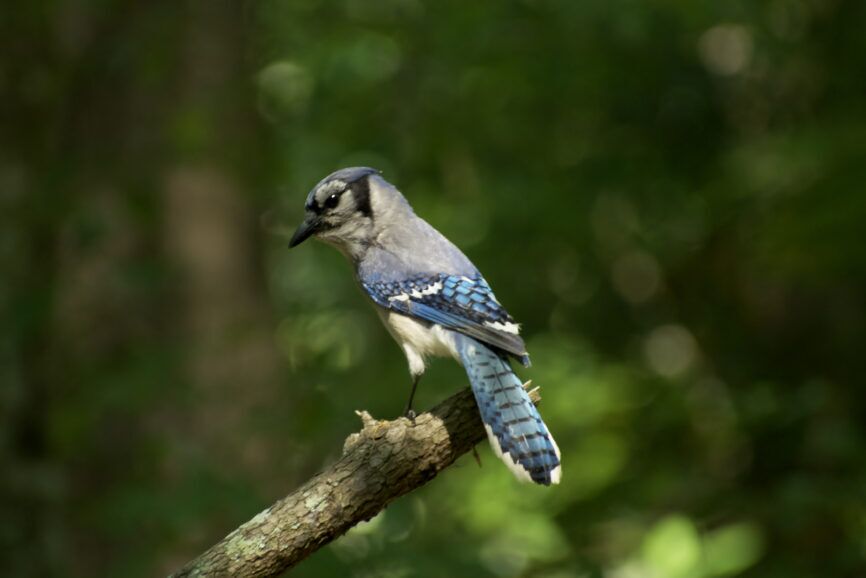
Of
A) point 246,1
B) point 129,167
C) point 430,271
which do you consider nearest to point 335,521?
point 430,271

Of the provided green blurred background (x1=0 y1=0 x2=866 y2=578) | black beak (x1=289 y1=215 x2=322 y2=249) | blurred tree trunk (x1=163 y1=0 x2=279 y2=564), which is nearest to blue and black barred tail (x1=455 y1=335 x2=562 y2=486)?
black beak (x1=289 y1=215 x2=322 y2=249)

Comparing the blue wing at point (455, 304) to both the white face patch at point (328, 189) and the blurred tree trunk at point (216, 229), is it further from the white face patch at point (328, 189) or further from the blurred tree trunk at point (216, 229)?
the blurred tree trunk at point (216, 229)

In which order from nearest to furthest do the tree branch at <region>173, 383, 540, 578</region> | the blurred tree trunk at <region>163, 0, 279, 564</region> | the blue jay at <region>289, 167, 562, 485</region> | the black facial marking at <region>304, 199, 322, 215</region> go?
1. the tree branch at <region>173, 383, 540, 578</region>
2. the blue jay at <region>289, 167, 562, 485</region>
3. the black facial marking at <region>304, 199, 322, 215</region>
4. the blurred tree trunk at <region>163, 0, 279, 564</region>

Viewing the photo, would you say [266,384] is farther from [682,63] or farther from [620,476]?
[682,63]

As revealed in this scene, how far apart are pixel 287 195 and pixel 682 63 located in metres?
2.11

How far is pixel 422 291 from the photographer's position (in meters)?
2.78

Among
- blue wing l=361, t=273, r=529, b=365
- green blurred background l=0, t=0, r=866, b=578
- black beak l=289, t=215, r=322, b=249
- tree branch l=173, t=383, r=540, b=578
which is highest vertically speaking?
green blurred background l=0, t=0, r=866, b=578

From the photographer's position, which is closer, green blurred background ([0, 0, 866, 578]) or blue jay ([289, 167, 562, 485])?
blue jay ([289, 167, 562, 485])

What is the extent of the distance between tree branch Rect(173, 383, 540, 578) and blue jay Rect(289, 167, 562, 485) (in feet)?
0.49

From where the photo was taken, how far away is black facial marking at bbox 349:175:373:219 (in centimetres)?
294

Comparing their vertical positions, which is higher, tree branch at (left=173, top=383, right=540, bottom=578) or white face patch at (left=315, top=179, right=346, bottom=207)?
white face patch at (left=315, top=179, right=346, bottom=207)

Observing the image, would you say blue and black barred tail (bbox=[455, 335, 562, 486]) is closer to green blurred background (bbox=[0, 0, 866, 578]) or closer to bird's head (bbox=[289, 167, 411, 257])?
bird's head (bbox=[289, 167, 411, 257])

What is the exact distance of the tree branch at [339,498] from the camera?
2.08 metres

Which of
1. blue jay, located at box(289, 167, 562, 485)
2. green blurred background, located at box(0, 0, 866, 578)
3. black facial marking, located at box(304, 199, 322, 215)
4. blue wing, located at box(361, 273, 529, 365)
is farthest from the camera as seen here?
green blurred background, located at box(0, 0, 866, 578)
